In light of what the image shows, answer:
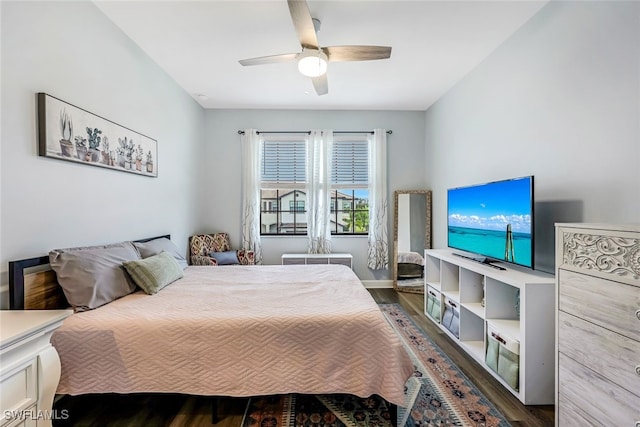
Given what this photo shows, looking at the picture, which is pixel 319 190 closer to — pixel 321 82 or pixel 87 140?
pixel 321 82

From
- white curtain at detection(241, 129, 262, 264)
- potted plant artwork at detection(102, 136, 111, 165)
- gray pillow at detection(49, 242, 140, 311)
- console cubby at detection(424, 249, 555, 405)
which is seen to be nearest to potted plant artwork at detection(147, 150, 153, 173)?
potted plant artwork at detection(102, 136, 111, 165)

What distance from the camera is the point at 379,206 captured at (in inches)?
171

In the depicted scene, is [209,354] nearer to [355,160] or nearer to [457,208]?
[457,208]

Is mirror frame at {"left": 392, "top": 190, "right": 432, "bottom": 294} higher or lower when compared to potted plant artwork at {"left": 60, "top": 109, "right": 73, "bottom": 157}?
lower

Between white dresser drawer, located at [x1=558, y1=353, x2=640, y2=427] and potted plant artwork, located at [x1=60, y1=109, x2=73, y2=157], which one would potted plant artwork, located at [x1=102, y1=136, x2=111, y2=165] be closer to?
potted plant artwork, located at [x1=60, y1=109, x2=73, y2=157]

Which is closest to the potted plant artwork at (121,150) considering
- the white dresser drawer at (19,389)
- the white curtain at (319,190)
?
the white dresser drawer at (19,389)

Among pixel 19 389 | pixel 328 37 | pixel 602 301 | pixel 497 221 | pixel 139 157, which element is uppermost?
pixel 328 37

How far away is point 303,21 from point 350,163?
275cm

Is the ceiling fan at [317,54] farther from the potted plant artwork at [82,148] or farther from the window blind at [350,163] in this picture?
the window blind at [350,163]

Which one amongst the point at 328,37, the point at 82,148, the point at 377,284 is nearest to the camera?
the point at 82,148

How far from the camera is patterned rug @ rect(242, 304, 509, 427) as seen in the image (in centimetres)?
166

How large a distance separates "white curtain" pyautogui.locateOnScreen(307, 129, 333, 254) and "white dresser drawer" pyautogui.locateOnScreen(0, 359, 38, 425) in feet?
11.1

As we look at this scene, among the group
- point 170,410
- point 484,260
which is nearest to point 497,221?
point 484,260

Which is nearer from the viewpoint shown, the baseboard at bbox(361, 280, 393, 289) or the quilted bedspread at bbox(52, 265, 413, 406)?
the quilted bedspread at bbox(52, 265, 413, 406)
